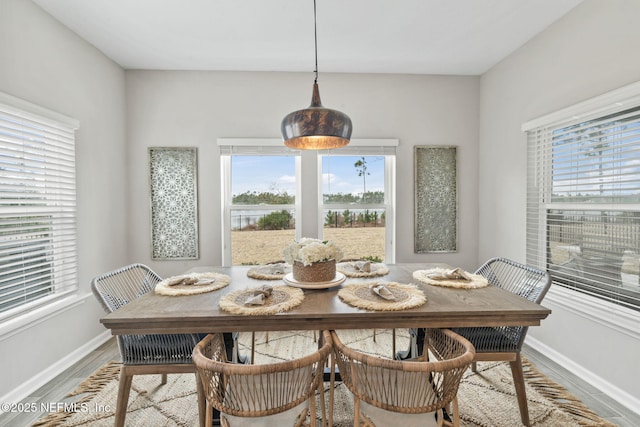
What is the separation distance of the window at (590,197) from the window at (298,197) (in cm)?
132

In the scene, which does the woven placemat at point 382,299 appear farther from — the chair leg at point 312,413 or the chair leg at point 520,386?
the chair leg at point 520,386

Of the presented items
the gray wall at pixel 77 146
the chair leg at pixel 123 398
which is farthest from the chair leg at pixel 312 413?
the gray wall at pixel 77 146

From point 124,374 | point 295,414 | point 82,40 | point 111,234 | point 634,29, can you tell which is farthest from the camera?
point 111,234

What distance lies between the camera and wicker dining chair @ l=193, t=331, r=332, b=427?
3.56ft

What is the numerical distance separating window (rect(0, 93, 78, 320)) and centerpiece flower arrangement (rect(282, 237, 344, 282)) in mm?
1817

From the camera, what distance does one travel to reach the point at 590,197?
2.21m

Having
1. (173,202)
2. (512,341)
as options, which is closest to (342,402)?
(512,341)

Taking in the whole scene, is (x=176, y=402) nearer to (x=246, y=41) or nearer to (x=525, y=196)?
(x=246, y=41)

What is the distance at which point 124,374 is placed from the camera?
1.57 metres

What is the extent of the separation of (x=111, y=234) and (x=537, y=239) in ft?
12.8

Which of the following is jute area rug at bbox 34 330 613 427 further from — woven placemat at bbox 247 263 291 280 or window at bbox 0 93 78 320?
woven placemat at bbox 247 263 291 280

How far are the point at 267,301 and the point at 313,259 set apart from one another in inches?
14.3

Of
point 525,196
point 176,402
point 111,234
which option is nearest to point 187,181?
point 111,234

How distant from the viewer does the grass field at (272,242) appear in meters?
3.36
